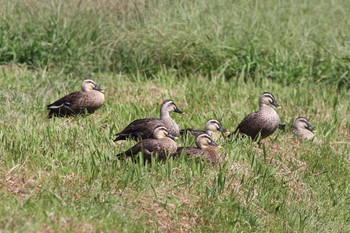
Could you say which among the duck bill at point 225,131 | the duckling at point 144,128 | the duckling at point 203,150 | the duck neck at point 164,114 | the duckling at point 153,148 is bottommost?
the duck bill at point 225,131

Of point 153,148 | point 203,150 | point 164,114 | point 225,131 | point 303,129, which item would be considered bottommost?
point 303,129

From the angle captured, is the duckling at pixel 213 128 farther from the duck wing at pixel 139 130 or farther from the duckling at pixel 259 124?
the duck wing at pixel 139 130

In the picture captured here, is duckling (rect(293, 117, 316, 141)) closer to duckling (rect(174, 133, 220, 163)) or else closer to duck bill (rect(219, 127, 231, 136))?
duck bill (rect(219, 127, 231, 136))

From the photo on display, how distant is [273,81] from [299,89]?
32.2 inches

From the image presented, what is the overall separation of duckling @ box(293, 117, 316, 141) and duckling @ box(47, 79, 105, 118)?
8.41ft

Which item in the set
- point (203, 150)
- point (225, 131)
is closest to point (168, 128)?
point (225, 131)

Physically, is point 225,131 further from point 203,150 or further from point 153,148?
point 153,148

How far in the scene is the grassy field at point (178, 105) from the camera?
8.41 meters

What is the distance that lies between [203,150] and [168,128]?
1299 millimetres

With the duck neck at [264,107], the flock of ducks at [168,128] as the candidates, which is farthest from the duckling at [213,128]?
the duck neck at [264,107]

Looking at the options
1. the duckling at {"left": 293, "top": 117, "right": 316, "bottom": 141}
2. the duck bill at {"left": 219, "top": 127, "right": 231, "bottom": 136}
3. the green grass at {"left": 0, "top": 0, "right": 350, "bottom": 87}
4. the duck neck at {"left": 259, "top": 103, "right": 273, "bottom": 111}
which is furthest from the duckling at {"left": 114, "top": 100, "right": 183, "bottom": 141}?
the green grass at {"left": 0, "top": 0, "right": 350, "bottom": 87}

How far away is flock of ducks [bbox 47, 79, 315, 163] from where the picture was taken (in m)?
9.66

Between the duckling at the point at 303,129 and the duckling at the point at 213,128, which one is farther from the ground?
the duckling at the point at 213,128

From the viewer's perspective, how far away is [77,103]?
12.3 meters
